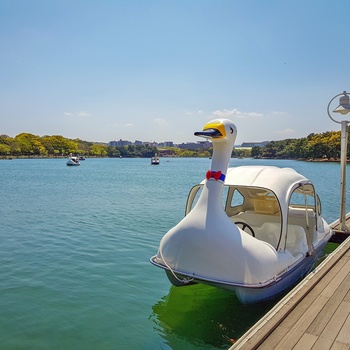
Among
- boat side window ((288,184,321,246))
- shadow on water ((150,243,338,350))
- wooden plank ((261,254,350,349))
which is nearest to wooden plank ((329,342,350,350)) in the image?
wooden plank ((261,254,350,349))

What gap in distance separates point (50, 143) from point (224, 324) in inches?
5753

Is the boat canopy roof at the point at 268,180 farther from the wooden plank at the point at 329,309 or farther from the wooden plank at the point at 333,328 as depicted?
the wooden plank at the point at 333,328

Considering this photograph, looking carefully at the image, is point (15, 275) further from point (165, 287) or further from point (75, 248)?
point (165, 287)

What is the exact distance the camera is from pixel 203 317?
5547 millimetres

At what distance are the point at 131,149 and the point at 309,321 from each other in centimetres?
18185

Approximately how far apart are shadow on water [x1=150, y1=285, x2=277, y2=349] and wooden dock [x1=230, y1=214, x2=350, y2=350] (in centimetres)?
112

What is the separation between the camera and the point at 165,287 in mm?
7133

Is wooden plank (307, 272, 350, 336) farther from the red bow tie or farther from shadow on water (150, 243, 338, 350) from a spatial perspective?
the red bow tie

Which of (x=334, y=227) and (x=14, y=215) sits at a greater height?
(x=334, y=227)

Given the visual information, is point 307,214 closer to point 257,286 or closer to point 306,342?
point 257,286

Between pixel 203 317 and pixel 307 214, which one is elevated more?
pixel 307 214

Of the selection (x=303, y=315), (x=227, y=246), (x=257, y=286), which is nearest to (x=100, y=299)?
(x=227, y=246)

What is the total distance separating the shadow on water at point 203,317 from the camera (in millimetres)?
4941

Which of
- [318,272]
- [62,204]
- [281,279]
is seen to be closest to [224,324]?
[281,279]
